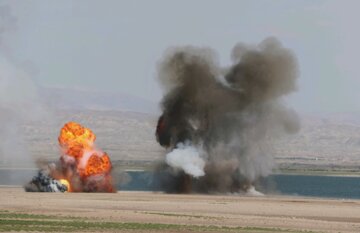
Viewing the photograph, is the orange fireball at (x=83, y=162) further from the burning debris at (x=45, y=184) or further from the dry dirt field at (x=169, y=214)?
the dry dirt field at (x=169, y=214)

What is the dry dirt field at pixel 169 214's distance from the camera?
80838mm

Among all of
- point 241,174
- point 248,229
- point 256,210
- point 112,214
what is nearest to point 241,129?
point 241,174

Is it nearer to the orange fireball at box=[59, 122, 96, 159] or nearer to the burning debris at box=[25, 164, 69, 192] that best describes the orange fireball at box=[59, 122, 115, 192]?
the orange fireball at box=[59, 122, 96, 159]

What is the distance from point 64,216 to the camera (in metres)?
90.7

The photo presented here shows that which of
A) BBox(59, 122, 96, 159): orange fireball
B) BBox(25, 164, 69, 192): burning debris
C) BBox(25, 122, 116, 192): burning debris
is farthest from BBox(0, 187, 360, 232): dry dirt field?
BBox(59, 122, 96, 159): orange fireball

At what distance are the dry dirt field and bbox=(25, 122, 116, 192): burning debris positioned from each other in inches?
243

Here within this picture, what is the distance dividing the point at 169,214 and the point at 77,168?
45.8m

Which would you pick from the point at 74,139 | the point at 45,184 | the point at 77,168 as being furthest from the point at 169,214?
the point at 74,139

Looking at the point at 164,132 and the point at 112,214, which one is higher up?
the point at 164,132

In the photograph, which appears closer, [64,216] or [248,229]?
[248,229]

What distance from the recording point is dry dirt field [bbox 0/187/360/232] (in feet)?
265

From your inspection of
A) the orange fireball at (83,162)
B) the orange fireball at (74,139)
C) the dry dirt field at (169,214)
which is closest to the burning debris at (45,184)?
the orange fireball at (83,162)

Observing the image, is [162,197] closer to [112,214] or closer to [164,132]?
[164,132]

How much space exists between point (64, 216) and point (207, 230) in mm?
17294
